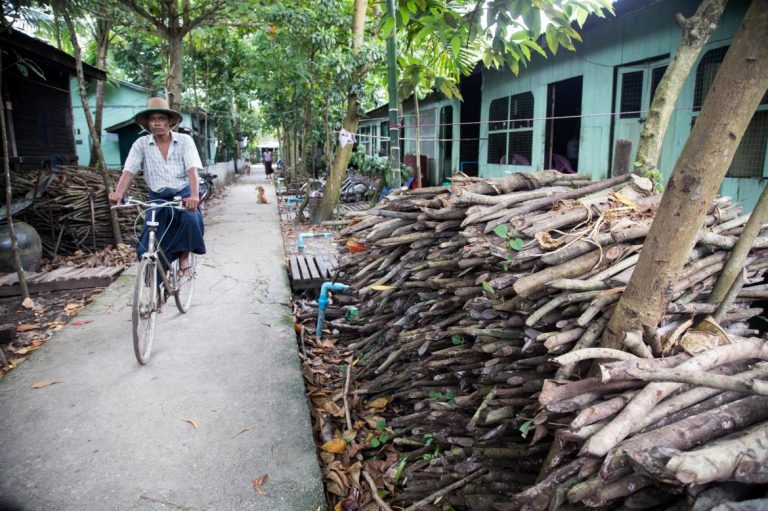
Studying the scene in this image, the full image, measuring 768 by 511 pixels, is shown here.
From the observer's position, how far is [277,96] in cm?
1201

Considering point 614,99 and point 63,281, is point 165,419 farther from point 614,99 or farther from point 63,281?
point 614,99

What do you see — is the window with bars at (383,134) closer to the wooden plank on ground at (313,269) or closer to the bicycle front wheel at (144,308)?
the wooden plank on ground at (313,269)

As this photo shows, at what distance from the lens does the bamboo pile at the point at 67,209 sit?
25.5ft

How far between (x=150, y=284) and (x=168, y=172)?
1.11 m

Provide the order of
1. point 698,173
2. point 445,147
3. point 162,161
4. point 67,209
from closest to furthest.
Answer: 1. point 698,173
2. point 162,161
3. point 67,209
4. point 445,147

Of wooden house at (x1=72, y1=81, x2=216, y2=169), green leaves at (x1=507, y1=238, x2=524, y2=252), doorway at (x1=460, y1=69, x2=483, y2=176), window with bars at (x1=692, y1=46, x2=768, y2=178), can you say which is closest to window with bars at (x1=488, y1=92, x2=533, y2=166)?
doorway at (x1=460, y1=69, x2=483, y2=176)

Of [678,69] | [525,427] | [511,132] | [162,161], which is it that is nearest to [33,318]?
[162,161]

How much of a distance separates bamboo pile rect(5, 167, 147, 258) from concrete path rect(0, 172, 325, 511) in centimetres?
354

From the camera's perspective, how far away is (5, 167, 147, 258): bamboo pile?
7770 mm

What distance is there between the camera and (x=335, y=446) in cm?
344

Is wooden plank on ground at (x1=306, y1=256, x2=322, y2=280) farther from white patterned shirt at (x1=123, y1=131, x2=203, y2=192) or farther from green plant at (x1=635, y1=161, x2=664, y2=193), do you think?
green plant at (x1=635, y1=161, x2=664, y2=193)

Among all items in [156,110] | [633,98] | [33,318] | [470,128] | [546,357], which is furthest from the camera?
[470,128]

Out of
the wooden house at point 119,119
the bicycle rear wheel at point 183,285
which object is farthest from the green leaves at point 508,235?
the wooden house at point 119,119

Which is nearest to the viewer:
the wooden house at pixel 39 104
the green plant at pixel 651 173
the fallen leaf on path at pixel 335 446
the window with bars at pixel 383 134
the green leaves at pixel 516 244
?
the green leaves at pixel 516 244
